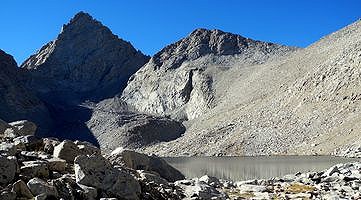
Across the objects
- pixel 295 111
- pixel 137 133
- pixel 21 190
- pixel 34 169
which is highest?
pixel 137 133

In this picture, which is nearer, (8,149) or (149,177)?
(8,149)

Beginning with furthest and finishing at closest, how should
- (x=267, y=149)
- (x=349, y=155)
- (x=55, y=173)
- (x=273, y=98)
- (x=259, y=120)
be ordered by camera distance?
(x=273, y=98)
(x=259, y=120)
(x=267, y=149)
(x=349, y=155)
(x=55, y=173)

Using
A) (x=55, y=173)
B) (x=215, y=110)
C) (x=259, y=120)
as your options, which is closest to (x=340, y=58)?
(x=259, y=120)

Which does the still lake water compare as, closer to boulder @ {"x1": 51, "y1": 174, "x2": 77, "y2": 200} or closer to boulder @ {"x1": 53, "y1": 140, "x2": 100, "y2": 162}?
boulder @ {"x1": 53, "y1": 140, "x2": 100, "y2": 162}

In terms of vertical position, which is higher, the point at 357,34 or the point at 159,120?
the point at 357,34

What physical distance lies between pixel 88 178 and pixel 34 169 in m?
1.50

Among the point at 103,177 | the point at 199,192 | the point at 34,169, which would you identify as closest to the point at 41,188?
the point at 34,169

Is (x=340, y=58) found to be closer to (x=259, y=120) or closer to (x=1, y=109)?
(x=259, y=120)

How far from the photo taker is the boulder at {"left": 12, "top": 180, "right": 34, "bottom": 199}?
44.5 feet

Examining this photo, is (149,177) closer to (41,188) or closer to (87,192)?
(87,192)

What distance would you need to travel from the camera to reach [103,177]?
51.7 ft

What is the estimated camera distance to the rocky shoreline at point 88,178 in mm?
14180

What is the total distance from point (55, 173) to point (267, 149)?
11074 centimetres

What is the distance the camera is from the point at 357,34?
505 ft
